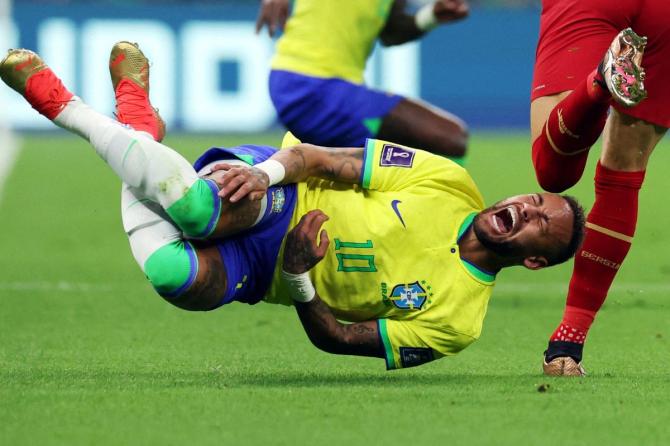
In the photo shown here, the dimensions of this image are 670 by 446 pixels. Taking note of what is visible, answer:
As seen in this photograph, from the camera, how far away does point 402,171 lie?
5.21 meters

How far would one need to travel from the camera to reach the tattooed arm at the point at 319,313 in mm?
4852

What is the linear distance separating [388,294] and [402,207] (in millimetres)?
310

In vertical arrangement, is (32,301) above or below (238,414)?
below

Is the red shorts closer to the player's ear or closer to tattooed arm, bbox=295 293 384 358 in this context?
the player's ear

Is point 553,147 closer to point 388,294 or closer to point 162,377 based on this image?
point 388,294

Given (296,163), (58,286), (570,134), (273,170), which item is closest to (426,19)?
(58,286)

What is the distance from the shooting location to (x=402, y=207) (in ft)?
16.7

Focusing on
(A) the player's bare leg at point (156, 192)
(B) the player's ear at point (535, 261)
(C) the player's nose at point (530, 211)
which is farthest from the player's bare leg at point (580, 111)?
(A) the player's bare leg at point (156, 192)

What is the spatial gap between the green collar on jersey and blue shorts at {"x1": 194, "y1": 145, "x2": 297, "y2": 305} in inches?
23.7

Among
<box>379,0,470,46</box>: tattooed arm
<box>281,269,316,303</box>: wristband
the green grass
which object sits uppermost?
<box>379,0,470,46</box>: tattooed arm

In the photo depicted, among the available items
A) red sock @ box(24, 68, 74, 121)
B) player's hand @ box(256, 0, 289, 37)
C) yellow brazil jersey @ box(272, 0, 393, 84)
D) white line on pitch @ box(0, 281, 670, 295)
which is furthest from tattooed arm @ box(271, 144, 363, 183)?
white line on pitch @ box(0, 281, 670, 295)

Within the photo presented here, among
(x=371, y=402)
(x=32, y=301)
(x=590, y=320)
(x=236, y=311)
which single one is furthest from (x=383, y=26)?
(x=371, y=402)

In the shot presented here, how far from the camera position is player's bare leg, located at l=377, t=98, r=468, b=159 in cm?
723

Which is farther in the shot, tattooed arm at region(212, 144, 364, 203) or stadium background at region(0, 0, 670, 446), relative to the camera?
tattooed arm at region(212, 144, 364, 203)
